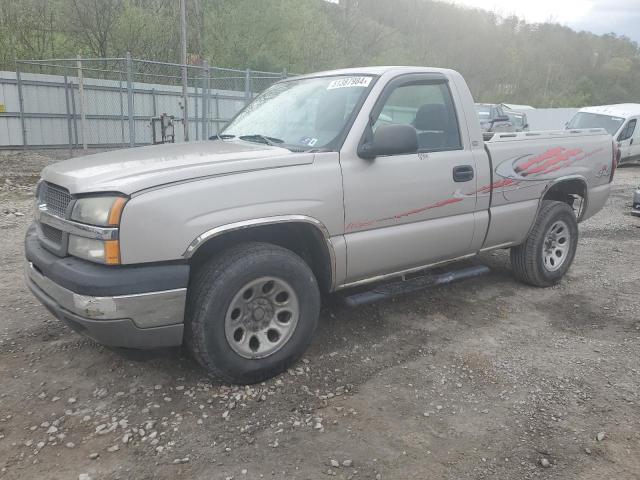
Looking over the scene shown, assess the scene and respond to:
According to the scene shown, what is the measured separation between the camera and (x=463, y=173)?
13.7 feet

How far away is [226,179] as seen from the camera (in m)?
3.05

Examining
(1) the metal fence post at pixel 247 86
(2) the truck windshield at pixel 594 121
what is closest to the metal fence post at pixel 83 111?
(1) the metal fence post at pixel 247 86

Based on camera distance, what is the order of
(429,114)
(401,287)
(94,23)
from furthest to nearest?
(94,23) < (429,114) < (401,287)

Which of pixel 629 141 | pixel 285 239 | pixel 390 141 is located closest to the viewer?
pixel 390 141

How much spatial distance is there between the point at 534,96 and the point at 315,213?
74.0 m

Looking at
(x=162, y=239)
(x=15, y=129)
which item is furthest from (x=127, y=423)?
(x=15, y=129)

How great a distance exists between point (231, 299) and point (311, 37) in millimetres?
26886

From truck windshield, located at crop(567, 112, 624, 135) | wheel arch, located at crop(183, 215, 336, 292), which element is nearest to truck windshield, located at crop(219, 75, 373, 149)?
wheel arch, located at crop(183, 215, 336, 292)

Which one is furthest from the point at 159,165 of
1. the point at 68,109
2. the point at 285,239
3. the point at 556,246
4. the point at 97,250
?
the point at 68,109

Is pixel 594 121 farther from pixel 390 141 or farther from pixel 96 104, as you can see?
pixel 390 141

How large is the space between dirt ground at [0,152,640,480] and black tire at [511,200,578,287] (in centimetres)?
54

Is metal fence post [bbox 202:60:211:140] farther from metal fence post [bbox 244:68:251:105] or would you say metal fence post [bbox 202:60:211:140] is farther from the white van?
the white van

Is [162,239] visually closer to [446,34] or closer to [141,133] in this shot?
[141,133]

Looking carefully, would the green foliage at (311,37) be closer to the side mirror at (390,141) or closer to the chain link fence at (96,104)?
the chain link fence at (96,104)
